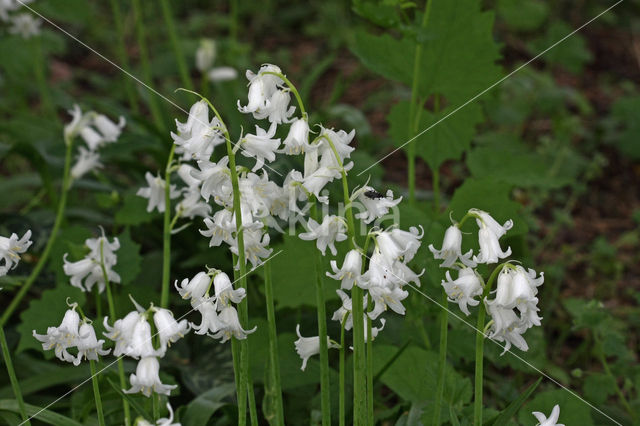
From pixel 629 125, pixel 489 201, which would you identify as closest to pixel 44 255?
pixel 489 201

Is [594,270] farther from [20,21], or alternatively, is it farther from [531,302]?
[20,21]

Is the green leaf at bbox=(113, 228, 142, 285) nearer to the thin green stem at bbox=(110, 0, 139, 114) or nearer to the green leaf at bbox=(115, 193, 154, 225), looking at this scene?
the green leaf at bbox=(115, 193, 154, 225)

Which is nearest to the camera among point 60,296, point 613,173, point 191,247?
point 60,296

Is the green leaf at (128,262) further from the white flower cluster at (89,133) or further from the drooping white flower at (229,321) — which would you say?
the drooping white flower at (229,321)

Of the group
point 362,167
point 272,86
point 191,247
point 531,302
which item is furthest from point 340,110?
point 531,302

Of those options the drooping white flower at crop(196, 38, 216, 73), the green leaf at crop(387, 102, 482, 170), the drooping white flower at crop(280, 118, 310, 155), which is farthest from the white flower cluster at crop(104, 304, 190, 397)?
the drooping white flower at crop(196, 38, 216, 73)

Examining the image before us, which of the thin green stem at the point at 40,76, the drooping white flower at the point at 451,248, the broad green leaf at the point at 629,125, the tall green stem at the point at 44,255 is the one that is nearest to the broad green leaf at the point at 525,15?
the broad green leaf at the point at 629,125

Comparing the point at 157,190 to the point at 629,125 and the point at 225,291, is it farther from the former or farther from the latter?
the point at 629,125

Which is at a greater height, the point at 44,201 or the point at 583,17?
the point at 583,17
